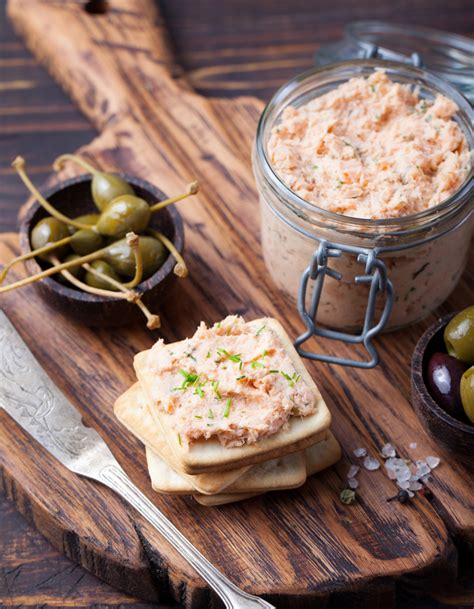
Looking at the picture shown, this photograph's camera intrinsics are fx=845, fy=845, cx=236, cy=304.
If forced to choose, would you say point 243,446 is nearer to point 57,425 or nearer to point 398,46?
point 57,425

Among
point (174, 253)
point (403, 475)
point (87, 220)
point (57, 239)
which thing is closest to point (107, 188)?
point (87, 220)

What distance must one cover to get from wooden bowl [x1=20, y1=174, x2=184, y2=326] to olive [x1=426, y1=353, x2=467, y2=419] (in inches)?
39.3

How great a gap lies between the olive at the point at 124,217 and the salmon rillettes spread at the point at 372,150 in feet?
1.71

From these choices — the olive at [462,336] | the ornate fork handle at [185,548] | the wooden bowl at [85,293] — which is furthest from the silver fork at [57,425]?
the olive at [462,336]

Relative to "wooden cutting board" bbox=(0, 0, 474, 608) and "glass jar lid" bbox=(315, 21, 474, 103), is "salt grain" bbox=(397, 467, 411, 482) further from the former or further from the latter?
"glass jar lid" bbox=(315, 21, 474, 103)

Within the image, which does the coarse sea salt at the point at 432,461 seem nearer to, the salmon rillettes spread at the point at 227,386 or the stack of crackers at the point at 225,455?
the stack of crackers at the point at 225,455

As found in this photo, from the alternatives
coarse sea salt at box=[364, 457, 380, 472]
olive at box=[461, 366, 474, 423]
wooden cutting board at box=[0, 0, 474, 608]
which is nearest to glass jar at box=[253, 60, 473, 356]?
wooden cutting board at box=[0, 0, 474, 608]

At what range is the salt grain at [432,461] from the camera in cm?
290

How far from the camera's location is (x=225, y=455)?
259 cm

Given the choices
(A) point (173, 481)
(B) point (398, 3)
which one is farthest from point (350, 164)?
(B) point (398, 3)

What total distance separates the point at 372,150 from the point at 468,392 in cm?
92

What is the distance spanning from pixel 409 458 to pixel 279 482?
51cm

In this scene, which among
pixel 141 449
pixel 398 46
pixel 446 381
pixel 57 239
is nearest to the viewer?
pixel 446 381

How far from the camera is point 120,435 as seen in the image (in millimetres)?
2980
